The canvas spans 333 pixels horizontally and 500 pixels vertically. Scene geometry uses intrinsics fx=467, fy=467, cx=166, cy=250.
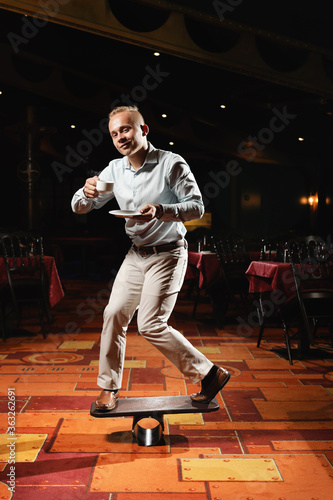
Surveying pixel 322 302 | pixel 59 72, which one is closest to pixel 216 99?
pixel 59 72

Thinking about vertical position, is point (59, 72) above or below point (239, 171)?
above

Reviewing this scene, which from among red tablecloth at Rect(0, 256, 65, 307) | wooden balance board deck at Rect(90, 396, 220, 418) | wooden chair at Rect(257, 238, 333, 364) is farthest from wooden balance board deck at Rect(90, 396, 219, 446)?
red tablecloth at Rect(0, 256, 65, 307)

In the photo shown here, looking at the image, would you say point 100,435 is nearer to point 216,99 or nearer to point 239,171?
point 216,99

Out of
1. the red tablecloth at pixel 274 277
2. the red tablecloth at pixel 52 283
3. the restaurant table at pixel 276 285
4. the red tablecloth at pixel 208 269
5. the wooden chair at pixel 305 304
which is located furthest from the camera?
the red tablecloth at pixel 208 269

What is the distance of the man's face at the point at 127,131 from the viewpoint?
7.14 feet

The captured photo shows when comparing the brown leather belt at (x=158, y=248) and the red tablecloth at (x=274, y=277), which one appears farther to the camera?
the red tablecloth at (x=274, y=277)

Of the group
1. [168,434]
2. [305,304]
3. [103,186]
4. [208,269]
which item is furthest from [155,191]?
[208,269]

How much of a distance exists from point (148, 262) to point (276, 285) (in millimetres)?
2050

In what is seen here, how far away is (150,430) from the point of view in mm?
2188

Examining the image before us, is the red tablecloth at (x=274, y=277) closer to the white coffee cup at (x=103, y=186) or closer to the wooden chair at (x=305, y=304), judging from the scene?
the wooden chair at (x=305, y=304)

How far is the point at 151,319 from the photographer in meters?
2.17

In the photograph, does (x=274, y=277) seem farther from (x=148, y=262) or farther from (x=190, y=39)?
(x=190, y=39)

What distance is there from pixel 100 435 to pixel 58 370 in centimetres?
120

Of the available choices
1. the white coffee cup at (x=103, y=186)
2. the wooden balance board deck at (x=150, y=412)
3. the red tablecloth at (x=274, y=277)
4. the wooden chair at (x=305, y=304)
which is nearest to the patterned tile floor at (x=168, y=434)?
the wooden balance board deck at (x=150, y=412)
